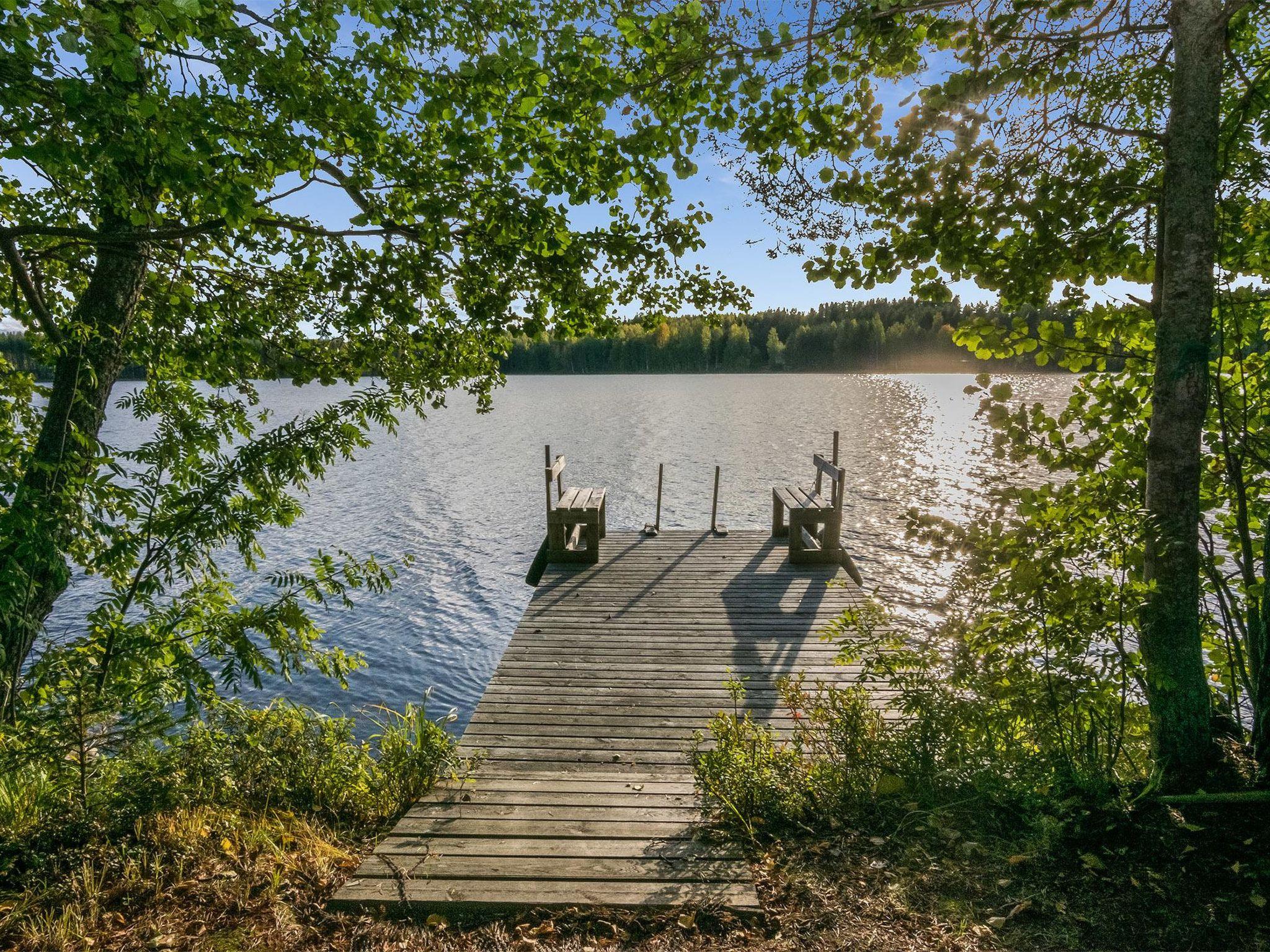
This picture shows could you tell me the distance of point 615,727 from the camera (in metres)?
6.13

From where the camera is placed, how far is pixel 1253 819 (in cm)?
279

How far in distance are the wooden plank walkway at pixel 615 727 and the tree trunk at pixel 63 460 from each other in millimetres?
2299

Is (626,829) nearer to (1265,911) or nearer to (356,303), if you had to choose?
(1265,911)

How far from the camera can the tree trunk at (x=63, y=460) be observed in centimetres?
314

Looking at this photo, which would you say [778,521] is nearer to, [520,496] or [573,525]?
[573,525]

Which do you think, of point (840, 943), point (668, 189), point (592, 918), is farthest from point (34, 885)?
point (668, 189)

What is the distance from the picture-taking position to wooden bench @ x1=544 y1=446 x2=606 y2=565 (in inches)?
432

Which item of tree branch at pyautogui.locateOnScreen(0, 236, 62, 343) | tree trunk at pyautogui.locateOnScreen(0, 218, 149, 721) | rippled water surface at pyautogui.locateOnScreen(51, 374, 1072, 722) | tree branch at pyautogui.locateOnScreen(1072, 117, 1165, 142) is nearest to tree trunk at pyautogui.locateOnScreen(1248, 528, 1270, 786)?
rippled water surface at pyautogui.locateOnScreen(51, 374, 1072, 722)

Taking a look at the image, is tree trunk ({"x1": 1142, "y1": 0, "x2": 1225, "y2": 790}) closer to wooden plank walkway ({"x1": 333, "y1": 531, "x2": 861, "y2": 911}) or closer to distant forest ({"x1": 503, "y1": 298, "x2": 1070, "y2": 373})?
wooden plank walkway ({"x1": 333, "y1": 531, "x2": 861, "y2": 911})

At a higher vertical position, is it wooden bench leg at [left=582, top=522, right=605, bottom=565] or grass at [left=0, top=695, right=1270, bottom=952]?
grass at [left=0, top=695, right=1270, bottom=952]

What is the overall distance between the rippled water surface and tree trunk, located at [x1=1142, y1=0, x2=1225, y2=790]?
0.79m

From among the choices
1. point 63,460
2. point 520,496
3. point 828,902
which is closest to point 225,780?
point 63,460

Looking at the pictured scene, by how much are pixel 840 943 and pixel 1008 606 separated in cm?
216

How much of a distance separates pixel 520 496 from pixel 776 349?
317 feet
